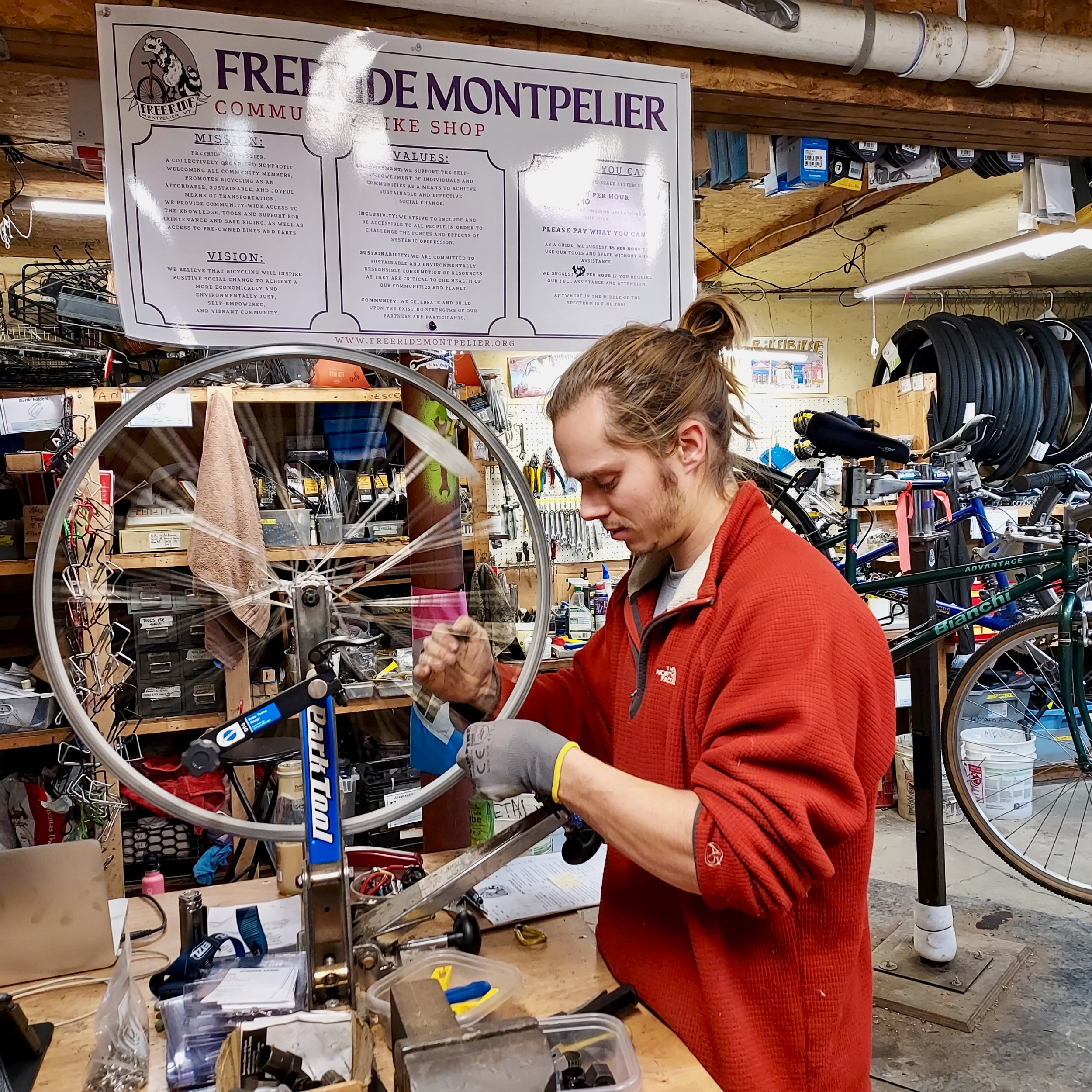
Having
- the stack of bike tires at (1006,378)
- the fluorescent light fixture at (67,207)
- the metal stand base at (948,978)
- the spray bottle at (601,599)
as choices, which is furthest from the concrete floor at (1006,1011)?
the fluorescent light fixture at (67,207)

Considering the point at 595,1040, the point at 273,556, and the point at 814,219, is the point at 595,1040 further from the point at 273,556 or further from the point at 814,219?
the point at 814,219

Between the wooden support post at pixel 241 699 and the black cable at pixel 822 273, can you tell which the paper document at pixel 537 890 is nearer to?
the wooden support post at pixel 241 699

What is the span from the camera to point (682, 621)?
111 cm

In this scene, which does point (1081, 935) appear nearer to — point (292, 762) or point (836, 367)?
point (292, 762)

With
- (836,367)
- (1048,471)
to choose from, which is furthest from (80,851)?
(836,367)

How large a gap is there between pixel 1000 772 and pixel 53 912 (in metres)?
3.75

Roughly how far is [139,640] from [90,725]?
13 cm

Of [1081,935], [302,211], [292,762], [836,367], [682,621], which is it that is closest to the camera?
[682,621]

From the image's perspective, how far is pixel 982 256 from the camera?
4.21 meters

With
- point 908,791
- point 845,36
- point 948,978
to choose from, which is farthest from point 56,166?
point 908,791

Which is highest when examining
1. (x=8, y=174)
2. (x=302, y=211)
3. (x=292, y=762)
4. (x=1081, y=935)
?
(x=8, y=174)

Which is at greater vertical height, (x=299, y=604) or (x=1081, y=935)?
(x=299, y=604)

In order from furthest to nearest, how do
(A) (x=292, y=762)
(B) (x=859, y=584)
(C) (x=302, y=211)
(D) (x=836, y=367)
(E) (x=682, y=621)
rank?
1. (D) (x=836, y=367)
2. (B) (x=859, y=584)
3. (C) (x=302, y=211)
4. (A) (x=292, y=762)
5. (E) (x=682, y=621)

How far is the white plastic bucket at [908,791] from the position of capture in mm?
4113
